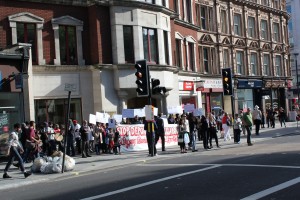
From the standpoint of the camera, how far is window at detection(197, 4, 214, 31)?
125 ft

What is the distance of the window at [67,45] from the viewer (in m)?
25.4

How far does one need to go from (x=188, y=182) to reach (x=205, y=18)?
2939 centimetres

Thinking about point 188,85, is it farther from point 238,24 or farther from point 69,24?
point 238,24

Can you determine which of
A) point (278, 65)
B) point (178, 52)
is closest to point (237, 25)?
point (278, 65)

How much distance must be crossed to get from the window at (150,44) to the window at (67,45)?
13.8 ft

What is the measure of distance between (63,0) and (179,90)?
1150cm

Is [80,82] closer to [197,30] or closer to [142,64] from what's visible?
[142,64]

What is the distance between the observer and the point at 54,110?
25.2m

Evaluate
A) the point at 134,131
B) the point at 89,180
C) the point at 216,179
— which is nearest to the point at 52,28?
the point at 134,131

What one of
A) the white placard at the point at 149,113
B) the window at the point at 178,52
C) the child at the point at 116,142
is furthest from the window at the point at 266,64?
the white placard at the point at 149,113

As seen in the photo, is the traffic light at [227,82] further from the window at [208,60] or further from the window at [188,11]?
the window at [208,60]

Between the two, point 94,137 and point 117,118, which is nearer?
point 94,137

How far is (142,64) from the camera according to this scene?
18906 mm

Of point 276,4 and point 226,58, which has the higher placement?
point 276,4
